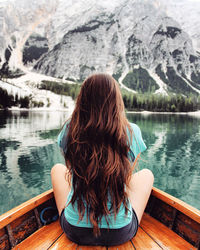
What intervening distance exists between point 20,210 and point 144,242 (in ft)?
3.93

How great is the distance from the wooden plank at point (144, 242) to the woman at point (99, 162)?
21 cm

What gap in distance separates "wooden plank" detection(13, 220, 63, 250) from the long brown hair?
23.1 inches

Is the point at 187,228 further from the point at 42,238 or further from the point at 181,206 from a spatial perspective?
the point at 42,238

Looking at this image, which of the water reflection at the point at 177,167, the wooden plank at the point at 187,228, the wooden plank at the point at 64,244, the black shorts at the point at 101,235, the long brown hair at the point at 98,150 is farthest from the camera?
the water reflection at the point at 177,167

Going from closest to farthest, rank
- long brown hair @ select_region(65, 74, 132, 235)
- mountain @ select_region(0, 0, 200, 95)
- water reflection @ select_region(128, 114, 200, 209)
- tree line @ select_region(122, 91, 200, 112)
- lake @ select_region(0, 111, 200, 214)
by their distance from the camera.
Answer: long brown hair @ select_region(65, 74, 132, 235) < lake @ select_region(0, 111, 200, 214) < water reflection @ select_region(128, 114, 200, 209) < tree line @ select_region(122, 91, 200, 112) < mountain @ select_region(0, 0, 200, 95)

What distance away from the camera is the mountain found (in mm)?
125000

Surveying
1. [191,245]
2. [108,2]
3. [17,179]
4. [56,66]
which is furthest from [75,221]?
[108,2]

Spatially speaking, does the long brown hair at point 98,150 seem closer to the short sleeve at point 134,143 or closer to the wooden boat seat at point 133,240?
the short sleeve at point 134,143

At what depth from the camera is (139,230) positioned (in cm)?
186

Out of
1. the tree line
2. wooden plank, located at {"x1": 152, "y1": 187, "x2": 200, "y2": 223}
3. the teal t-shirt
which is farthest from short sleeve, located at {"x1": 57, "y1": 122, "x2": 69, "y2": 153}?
the tree line

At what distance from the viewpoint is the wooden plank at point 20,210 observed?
1.62m

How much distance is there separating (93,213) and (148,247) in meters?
0.68

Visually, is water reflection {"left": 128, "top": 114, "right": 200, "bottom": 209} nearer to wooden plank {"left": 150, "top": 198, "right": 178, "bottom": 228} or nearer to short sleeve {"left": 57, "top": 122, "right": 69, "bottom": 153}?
wooden plank {"left": 150, "top": 198, "right": 178, "bottom": 228}

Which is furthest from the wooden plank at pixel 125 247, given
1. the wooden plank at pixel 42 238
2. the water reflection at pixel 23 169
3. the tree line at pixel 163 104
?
the tree line at pixel 163 104
